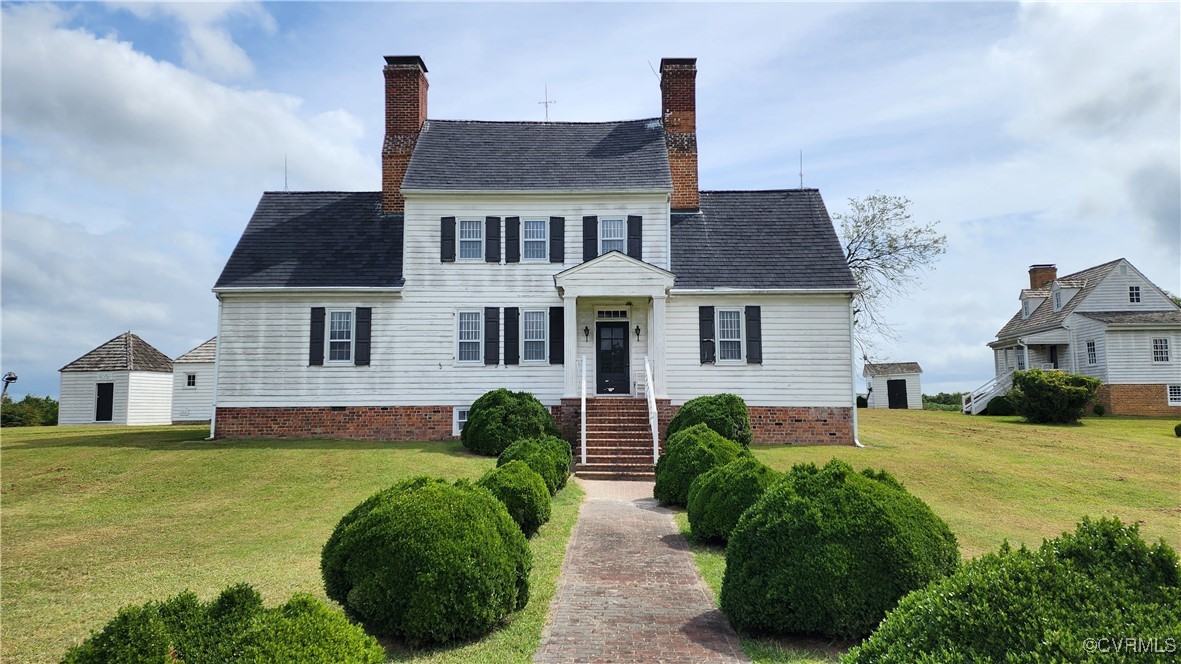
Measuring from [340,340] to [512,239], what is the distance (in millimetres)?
6094

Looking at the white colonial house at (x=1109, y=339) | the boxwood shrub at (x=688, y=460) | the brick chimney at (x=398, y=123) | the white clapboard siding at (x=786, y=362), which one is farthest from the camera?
the white colonial house at (x=1109, y=339)

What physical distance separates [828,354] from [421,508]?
17684mm

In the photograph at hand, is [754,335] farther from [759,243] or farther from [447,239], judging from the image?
[447,239]

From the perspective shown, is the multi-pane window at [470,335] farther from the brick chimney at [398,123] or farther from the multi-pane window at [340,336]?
the brick chimney at [398,123]

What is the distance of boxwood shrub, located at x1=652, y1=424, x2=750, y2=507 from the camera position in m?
12.5

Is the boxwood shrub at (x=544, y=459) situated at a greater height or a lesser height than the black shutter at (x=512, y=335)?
lesser

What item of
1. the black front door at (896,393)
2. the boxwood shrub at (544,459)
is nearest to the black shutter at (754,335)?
the boxwood shrub at (544,459)

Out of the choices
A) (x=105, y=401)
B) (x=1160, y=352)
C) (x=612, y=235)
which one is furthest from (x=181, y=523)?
(x=1160, y=352)

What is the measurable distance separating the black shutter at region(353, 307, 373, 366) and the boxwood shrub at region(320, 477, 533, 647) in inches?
631

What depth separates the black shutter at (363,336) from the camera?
72.1 feet

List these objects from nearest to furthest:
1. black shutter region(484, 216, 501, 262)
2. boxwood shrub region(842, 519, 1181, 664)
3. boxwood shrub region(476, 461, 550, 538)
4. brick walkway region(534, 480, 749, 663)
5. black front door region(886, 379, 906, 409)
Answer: boxwood shrub region(842, 519, 1181, 664) → brick walkway region(534, 480, 749, 663) → boxwood shrub region(476, 461, 550, 538) → black shutter region(484, 216, 501, 262) → black front door region(886, 379, 906, 409)

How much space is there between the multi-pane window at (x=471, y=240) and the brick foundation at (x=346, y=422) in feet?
15.6

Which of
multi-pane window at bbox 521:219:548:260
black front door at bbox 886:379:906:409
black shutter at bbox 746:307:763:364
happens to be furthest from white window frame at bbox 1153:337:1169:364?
multi-pane window at bbox 521:219:548:260

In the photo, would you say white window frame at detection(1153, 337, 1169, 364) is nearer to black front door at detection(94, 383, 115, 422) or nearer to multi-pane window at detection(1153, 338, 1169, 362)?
multi-pane window at detection(1153, 338, 1169, 362)
